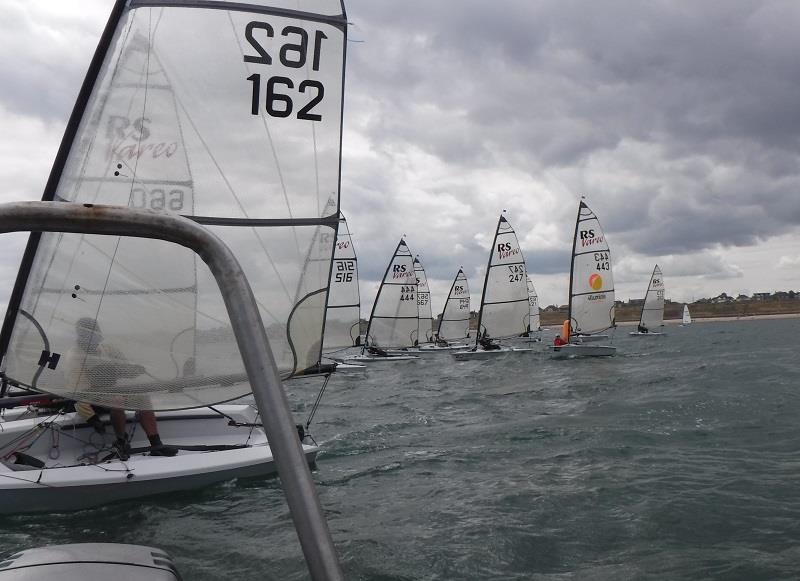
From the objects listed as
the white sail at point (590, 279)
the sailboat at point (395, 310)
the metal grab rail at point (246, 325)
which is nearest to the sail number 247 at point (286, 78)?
the metal grab rail at point (246, 325)

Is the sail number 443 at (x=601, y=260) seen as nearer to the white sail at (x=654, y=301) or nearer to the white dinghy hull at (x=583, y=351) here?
the white dinghy hull at (x=583, y=351)

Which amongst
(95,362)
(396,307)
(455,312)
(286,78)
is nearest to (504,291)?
(396,307)

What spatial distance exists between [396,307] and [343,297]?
18.7ft

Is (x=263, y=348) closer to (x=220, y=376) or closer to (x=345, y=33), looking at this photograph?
(x=220, y=376)

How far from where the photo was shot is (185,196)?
368 cm

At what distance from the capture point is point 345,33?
401cm

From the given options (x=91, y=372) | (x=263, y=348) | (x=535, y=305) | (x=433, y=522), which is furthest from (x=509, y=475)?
(x=535, y=305)

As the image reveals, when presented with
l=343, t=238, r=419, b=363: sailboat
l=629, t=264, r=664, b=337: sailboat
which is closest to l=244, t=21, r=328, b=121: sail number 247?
l=343, t=238, r=419, b=363: sailboat

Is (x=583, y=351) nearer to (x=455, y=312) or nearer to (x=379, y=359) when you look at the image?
(x=379, y=359)

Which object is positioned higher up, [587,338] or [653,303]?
[653,303]

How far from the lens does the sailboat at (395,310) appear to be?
98.7 ft

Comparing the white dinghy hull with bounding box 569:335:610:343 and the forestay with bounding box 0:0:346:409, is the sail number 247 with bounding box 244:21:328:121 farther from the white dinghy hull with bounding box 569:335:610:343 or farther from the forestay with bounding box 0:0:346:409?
the white dinghy hull with bounding box 569:335:610:343

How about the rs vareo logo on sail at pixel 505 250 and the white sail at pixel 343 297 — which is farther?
the rs vareo logo on sail at pixel 505 250

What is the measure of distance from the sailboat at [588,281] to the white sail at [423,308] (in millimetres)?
9512
